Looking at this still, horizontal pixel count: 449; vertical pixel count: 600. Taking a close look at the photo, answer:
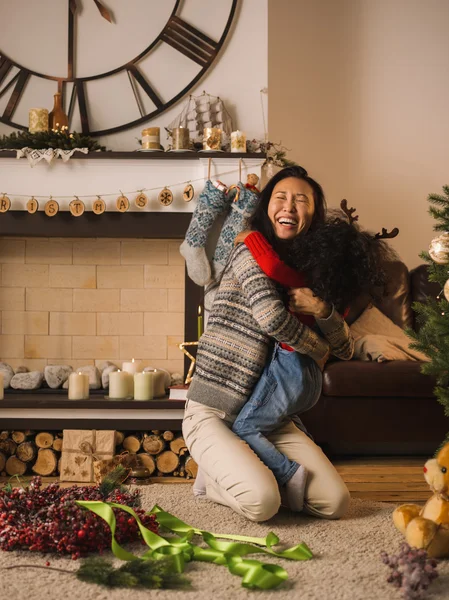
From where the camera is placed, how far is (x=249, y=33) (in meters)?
3.54

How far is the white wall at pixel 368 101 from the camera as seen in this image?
428cm

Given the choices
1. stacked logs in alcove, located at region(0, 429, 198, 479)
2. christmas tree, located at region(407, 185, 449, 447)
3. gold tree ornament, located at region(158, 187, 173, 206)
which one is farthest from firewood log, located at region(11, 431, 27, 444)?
christmas tree, located at region(407, 185, 449, 447)

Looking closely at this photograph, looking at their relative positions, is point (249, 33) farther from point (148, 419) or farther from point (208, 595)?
point (208, 595)

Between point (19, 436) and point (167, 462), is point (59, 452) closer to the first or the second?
point (19, 436)

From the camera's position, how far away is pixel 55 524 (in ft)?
6.02

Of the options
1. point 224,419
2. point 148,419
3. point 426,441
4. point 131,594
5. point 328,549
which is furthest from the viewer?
point 426,441

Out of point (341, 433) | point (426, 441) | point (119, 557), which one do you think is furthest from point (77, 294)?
point (119, 557)

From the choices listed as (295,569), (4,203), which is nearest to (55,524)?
(295,569)

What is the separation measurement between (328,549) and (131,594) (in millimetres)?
586

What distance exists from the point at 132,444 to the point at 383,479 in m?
1.05

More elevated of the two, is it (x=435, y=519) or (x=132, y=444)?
(x=435, y=519)

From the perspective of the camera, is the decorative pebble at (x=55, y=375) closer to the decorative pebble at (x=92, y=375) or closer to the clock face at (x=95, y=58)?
the decorative pebble at (x=92, y=375)

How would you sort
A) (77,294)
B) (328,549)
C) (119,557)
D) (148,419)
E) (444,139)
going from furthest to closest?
1. (444,139)
2. (77,294)
3. (148,419)
4. (328,549)
5. (119,557)

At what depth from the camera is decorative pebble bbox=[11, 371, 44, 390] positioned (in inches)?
136
